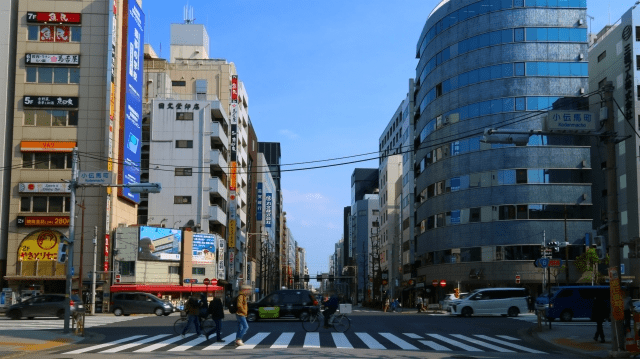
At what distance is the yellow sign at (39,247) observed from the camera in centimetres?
5956

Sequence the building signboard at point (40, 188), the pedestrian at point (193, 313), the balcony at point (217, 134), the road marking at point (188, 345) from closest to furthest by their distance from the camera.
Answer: the road marking at point (188, 345) < the pedestrian at point (193, 313) < the building signboard at point (40, 188) < the balcony at point (217, 134)

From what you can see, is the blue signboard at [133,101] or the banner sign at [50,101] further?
the blue signboard at [133,101]

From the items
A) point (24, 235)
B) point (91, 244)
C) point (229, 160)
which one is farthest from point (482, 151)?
point (24, 235)

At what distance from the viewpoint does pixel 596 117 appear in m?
20.7

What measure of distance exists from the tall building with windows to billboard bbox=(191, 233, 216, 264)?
23139mm

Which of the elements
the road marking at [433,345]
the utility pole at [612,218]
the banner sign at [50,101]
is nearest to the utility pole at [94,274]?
the banner sign at [50,101]

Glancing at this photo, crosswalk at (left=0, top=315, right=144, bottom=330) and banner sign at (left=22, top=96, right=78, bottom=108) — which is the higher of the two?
banner sign at (left=22, top=96, right=78, bottom=108)

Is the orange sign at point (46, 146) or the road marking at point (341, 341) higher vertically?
the orange sign at point (46, 146)

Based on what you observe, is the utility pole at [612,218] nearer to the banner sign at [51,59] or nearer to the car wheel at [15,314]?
the car wheel at [15,314]

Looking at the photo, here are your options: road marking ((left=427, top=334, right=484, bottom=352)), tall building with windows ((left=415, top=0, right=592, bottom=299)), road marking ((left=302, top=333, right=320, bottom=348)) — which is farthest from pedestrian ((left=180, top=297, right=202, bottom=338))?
tall building with windows ((left=415, top=0, right=592, bottom=299))

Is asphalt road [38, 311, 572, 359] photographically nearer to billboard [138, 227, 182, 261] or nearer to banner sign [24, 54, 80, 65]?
billboard [138, 227, 182, 261]

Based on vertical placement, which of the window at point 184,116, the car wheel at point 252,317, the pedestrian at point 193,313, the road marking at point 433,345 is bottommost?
the car wheel at point 252,317

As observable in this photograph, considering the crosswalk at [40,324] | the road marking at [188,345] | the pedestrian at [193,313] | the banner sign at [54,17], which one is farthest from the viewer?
the banner sign at [54,17]

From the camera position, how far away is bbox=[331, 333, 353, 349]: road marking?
2158 centimetres
